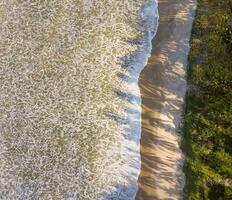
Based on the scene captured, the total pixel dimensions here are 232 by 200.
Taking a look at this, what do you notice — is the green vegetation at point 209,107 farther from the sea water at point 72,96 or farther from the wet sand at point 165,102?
the sea water at point 72,96

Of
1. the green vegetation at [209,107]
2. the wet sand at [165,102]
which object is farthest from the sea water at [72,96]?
the green vegetation at [209,107]

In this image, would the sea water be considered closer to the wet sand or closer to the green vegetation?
the wet sand

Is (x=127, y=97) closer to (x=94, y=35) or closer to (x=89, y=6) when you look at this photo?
(x=94, y=35)

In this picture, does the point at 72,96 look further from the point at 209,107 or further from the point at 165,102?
the point at 209,107

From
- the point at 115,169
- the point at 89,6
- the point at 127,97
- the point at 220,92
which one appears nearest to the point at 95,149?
the point at 115,169

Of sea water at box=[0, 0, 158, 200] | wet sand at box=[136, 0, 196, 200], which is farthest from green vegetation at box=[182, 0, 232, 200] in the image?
sea water at box=[0, 0, 158, 200]
